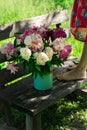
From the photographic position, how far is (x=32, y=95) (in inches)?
129

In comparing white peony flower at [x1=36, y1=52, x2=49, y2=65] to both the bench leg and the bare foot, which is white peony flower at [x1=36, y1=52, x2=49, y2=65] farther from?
the bare foot

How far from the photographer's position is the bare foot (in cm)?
359

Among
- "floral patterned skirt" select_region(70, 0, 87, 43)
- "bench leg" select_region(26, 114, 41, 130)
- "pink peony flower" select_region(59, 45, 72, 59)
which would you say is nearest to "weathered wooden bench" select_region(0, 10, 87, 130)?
"bench leg" select_region(26, 114, 41, 130)

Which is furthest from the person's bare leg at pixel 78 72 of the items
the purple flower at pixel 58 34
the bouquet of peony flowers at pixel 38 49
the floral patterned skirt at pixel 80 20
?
the purple flower at pixel 58 34

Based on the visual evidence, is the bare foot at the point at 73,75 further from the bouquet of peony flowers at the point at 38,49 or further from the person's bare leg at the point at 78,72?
the bouquet of peony flowers at the point at 38,49

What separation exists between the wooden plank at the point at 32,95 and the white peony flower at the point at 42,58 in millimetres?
360

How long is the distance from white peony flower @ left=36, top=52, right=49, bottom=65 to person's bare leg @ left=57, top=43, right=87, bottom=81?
0.60 metres

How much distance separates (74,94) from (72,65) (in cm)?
40

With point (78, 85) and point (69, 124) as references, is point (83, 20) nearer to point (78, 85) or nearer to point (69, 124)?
point (78, 85)

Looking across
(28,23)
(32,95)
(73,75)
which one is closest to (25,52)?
(32,95)

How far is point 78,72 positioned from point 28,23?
821 millimetres

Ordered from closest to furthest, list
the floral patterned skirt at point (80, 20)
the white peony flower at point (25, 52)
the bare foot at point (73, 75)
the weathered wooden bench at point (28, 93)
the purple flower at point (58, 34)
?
the white peony flower at point (25, 52) → the weathered wooden bench at point (28, 93) → the purple flower at point (58, 34) → the floral patterned skirt at point (80, 20) → the bare foot at point (73, 75)

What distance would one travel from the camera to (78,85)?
3559 mm

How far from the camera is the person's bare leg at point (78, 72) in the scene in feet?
11.8
